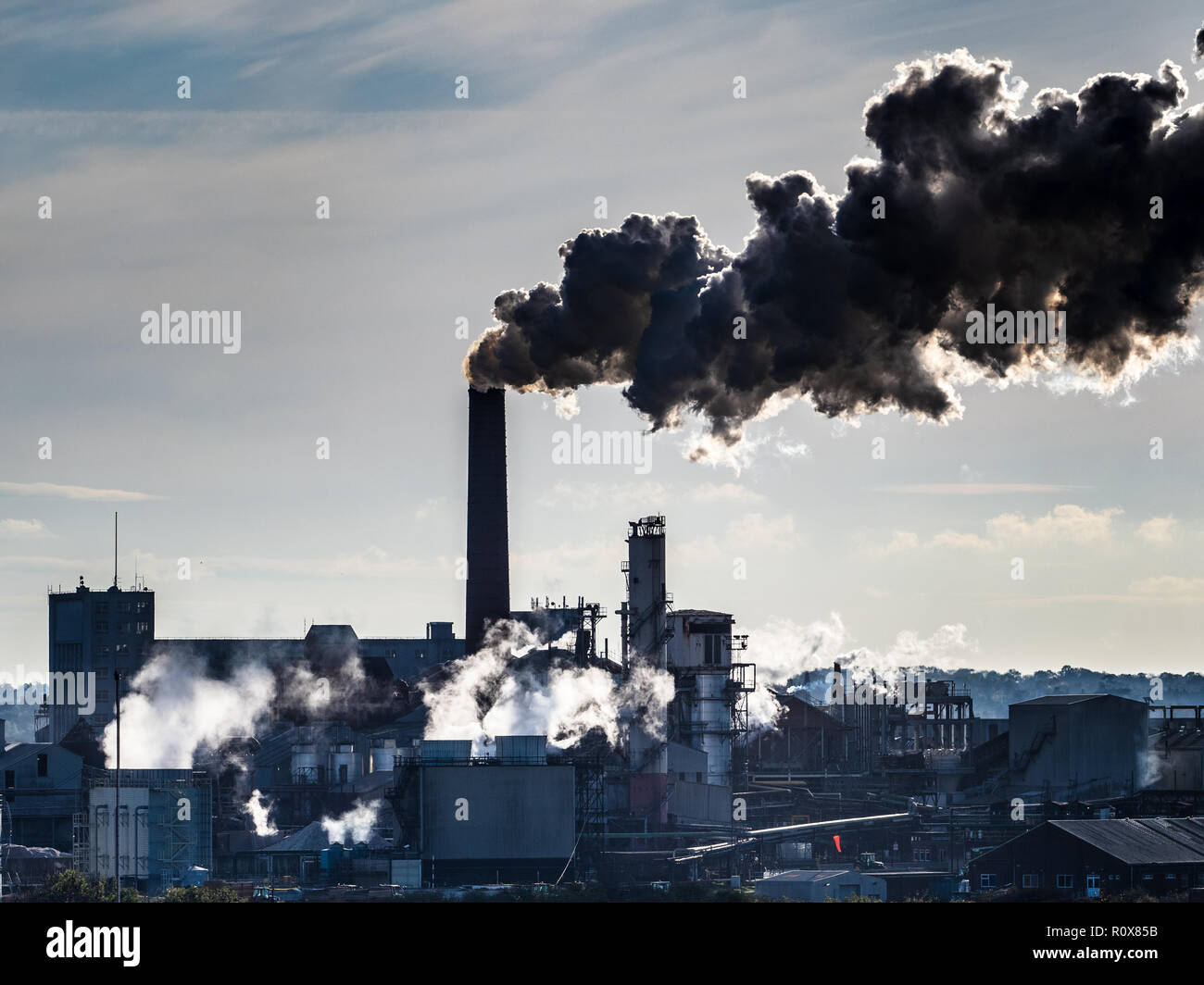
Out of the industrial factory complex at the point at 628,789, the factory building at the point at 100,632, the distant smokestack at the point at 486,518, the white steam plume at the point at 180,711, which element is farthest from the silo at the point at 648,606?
the factory building at the point at 100,632

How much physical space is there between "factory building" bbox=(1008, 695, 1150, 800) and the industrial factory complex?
0.13 meters

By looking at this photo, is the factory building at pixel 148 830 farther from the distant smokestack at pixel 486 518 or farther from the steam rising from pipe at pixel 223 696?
the steam rising from pipe at pixel 223 696

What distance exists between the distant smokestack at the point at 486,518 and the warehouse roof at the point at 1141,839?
31335mm

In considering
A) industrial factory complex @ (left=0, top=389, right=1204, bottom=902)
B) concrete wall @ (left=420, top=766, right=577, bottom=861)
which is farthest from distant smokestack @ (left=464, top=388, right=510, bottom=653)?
concrete wall @ (left=420, top=766, right=577, bottom=861)

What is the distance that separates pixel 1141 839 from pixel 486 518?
3551 centimetres

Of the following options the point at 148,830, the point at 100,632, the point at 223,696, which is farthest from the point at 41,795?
the point at 100,632

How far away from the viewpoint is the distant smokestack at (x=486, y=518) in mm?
89188

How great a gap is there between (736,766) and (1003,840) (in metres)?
24.2

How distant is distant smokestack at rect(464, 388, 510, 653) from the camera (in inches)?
3511

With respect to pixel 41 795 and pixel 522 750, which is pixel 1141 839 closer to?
pixel 522 750

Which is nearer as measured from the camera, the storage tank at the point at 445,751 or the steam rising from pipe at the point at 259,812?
the storage tank at the point at 445,751

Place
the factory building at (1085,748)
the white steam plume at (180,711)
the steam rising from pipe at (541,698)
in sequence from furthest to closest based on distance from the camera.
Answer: the white steam plume at (180,711)
the factory building at (1085,748)
the steam rising from pipe at (541,698)

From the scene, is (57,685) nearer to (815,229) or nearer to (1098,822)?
(1098,822)

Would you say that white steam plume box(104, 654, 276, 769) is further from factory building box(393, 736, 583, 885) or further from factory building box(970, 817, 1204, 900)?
factory building box(970, 817, 1204, 900)
